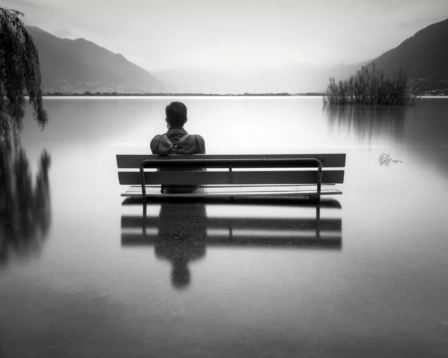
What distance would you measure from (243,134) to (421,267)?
51.2 ft

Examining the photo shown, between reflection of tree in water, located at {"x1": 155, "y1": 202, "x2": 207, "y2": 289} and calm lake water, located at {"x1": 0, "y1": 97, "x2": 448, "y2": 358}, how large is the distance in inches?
0.8

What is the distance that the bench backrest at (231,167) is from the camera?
6027 mm

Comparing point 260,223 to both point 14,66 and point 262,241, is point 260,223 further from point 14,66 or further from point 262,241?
point 14,66

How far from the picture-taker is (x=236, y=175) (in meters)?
6.41

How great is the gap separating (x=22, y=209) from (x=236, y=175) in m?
3.27

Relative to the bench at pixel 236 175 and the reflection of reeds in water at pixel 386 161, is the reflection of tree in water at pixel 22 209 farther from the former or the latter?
the reflection of reeds in water at pixel 386 161

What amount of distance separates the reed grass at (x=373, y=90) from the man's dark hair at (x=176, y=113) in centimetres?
3796

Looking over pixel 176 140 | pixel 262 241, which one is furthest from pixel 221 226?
pixel 176 140

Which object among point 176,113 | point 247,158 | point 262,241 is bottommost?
point 262,241

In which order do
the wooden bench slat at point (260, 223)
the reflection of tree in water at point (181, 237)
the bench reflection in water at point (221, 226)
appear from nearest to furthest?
the reflection of tree in water at point (181, 237) < the bench reflection in water at point (221, 226) < the wooden bench slat at point (260, 223)

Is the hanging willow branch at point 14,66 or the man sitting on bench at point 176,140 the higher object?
the hanging willow branch at point 14,66

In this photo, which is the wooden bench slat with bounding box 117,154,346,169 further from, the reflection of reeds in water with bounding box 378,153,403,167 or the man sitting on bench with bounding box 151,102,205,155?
the reflection of reeds in water with bounding box 378,153,403,167

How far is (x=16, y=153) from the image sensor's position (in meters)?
12.2

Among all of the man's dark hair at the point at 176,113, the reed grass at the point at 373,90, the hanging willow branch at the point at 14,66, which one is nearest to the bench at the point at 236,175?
the man's dark hair at the point at 176,113
